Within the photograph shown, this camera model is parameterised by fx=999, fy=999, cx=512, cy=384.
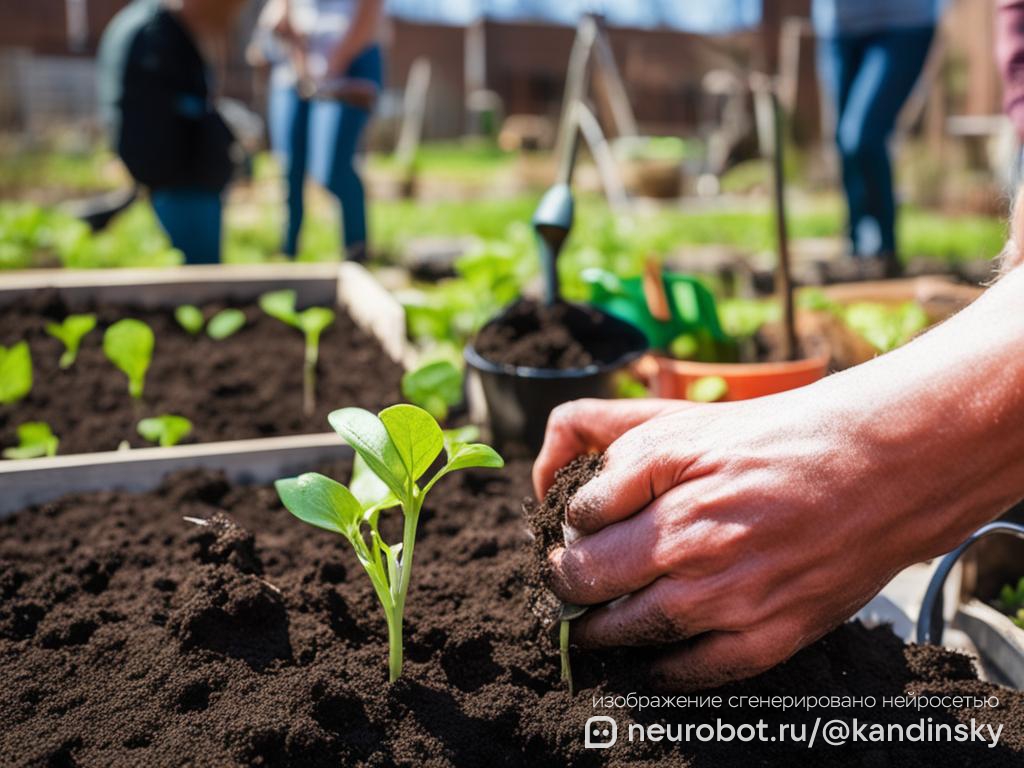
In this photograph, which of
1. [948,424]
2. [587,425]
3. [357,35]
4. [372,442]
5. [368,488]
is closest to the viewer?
[948,424]

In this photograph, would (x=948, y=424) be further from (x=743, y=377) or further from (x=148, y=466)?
(x=148, y=466)

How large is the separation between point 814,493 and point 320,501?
0.52 meters

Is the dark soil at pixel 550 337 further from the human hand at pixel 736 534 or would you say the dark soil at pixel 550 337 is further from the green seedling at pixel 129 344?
the human hand at pixel 736 534

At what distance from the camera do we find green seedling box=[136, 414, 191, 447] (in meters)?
1.83

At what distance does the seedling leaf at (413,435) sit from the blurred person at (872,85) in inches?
167

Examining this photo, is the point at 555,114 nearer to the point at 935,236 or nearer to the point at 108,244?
the point at 935,236

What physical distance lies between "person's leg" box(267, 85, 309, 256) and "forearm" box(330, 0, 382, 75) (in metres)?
0.46

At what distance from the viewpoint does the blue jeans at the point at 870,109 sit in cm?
463

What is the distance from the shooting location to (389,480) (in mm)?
1064

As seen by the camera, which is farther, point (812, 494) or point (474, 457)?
point (474, 457)

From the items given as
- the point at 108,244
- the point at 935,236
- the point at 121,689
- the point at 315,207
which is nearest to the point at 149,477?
the point at 121,689

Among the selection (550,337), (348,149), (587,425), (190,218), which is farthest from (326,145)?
(587,425)

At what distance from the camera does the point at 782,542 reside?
36.0 inches

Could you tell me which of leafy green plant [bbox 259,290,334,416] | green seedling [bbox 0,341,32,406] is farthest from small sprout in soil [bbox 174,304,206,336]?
green seedling [bbox 0,341,32,406]
